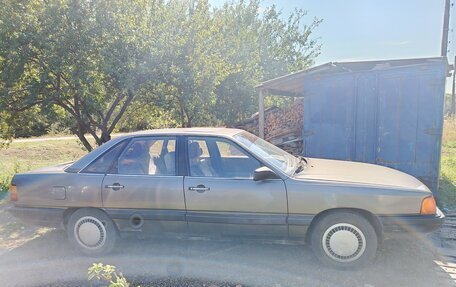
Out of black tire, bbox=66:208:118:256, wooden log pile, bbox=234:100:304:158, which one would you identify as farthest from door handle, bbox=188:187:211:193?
wooden log pile, bbox=234:100:304:158

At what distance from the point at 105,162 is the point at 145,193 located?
673mm

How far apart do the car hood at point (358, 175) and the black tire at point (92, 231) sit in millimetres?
2318

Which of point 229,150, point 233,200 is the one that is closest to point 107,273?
point 233,200

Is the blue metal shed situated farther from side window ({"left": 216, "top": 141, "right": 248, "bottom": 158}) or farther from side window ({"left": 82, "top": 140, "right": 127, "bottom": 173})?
side window ({"left": 82, "top": 140, "right": 127, "bottom": 173})

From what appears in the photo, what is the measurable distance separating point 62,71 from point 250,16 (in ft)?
34.4

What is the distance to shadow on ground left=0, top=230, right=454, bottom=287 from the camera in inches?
123

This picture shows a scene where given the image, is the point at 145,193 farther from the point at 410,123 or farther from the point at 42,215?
the point at 410,123

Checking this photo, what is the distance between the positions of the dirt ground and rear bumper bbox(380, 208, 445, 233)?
469 mm

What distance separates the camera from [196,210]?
351 centimetres

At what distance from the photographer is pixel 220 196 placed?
3.43 meters

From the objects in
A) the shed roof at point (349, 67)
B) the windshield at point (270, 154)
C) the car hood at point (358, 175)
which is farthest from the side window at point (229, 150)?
the shed roof at point (349, 67)

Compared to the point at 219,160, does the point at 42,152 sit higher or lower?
lower

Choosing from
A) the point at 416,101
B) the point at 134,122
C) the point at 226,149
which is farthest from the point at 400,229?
the point at 134,122

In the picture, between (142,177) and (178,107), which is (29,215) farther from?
(178,107)
